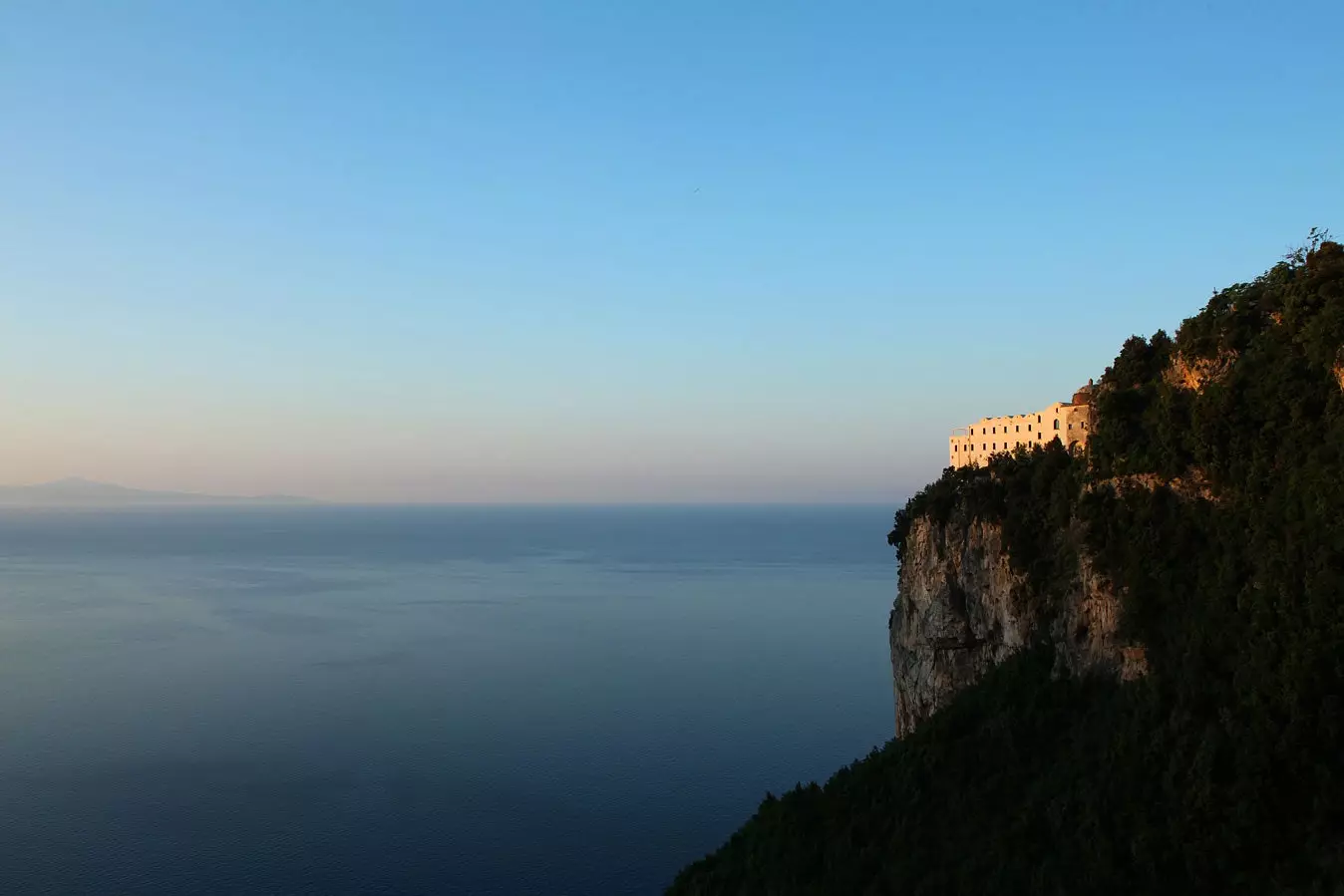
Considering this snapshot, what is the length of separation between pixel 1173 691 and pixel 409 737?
56.6m

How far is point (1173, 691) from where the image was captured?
23.3 metres

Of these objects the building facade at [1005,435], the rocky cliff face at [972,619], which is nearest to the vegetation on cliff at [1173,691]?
the rocky cliff face at [972,619]

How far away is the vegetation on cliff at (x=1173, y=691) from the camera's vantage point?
774 inches

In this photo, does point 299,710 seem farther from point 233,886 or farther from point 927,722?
point 927,722

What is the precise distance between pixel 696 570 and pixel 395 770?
121629mm

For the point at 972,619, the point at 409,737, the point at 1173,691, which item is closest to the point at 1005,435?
the point at 972,619

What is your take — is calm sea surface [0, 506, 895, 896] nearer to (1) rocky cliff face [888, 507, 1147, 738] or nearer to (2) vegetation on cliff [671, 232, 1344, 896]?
(1) rocky cliff face [888, 507, 1147, 738]

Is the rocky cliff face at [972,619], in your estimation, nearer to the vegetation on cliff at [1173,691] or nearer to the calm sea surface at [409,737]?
the vegetation on cliff at [1173,691]

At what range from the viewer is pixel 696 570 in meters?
177

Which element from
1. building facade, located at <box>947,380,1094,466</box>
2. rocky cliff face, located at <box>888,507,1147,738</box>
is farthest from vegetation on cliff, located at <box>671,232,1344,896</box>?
building facade, located at <box>947,380,1094,466</box>

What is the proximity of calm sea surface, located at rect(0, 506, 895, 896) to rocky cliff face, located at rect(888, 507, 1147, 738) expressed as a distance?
18.0 m

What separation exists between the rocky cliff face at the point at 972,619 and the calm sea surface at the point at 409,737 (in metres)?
18.0

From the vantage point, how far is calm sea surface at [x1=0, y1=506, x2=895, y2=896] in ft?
151

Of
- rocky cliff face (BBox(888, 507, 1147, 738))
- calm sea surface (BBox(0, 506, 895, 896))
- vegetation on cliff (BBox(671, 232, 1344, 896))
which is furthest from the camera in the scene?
calm sea surface (BBox(0, 506, 895, 896))
